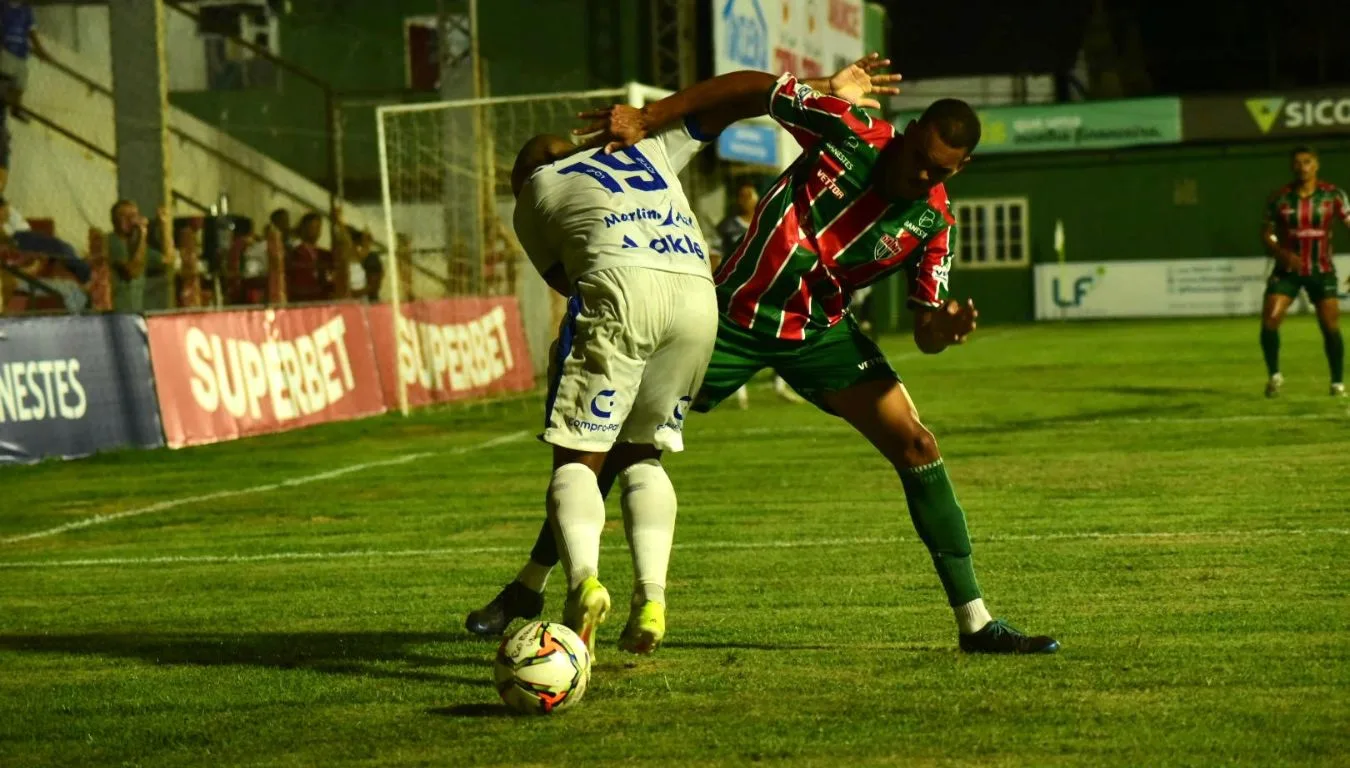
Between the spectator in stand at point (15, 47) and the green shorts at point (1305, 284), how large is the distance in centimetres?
1329

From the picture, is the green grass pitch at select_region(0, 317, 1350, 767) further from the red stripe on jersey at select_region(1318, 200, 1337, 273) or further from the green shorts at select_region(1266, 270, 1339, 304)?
the red stripe on jersey at select_region(1318, 200, 1337, 273)

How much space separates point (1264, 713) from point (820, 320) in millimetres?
2037

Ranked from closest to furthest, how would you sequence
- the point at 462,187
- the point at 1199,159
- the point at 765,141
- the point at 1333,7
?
the point at 462,187
the point at 765,141
the point at 1199,159
the point at 1333,7

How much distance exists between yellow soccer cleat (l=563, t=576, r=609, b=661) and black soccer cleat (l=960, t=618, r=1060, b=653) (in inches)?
49.9

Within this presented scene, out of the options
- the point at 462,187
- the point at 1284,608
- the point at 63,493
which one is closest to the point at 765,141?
the point at 462,187

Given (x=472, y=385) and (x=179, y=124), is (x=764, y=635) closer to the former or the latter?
(x=472, y=385)

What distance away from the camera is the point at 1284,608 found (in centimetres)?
671

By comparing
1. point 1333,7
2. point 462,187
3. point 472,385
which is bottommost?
point 472,385

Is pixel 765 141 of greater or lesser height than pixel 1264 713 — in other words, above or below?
above

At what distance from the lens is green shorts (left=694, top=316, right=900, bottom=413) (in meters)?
6.36

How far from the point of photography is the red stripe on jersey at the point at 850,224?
6.38 metres

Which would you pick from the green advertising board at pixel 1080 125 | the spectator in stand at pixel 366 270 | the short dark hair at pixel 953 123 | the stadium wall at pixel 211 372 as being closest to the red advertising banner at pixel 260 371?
the stadium wall at pixel 211 372

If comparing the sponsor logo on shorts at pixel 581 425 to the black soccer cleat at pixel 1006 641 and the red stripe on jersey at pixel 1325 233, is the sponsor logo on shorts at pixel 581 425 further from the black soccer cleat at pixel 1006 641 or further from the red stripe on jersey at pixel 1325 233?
the red stripe on jersey at pixel 1325 233

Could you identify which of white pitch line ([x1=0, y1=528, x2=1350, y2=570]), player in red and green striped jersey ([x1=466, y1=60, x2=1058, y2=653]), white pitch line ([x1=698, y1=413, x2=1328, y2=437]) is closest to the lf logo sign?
white pitch line ([x1=698, y1=413, x2=1328, y2=437])
